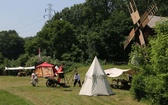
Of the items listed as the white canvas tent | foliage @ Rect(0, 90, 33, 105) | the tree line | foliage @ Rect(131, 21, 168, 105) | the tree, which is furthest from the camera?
the tree

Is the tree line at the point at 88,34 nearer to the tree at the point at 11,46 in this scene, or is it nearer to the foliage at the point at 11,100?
the tree at the point at 11,46

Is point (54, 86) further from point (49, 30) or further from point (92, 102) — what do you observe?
point (49, 30)

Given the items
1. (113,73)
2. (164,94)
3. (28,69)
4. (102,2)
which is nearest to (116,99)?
(164,94)

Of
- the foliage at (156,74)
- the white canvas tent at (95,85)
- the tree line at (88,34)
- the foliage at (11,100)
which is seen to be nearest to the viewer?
the foliage at (156,74)

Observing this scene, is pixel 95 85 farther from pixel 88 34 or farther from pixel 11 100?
pixel 88 34

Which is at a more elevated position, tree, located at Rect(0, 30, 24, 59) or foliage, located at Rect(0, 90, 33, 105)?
→ tree, located at Rect(0, 30, 24, 59)

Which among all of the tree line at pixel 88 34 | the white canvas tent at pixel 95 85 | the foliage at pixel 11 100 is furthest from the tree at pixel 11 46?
the white canvas tent at pixel 95 85

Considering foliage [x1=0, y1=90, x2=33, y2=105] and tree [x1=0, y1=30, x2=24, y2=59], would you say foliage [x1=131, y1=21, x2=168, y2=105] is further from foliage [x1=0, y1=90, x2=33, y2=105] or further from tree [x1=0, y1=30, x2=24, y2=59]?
tree [x1=0, y1=30, x2=24, y2=59]

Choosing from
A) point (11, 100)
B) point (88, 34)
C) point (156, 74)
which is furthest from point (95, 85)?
point (88, 34)

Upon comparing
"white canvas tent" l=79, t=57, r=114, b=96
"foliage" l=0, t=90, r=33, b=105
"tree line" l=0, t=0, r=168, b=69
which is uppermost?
"tree line" l=0, t=0, r=168, b=69

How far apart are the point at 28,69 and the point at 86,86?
3317cm

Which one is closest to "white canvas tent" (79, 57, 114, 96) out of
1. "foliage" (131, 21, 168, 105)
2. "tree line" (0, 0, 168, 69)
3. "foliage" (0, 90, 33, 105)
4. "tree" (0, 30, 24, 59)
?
"foliage" (131, 21, 168, 105)

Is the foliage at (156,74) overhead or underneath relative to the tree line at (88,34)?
underneath

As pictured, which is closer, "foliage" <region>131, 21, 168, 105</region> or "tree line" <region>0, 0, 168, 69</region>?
"foliage" <region>131, 21, 168, 105</region>
